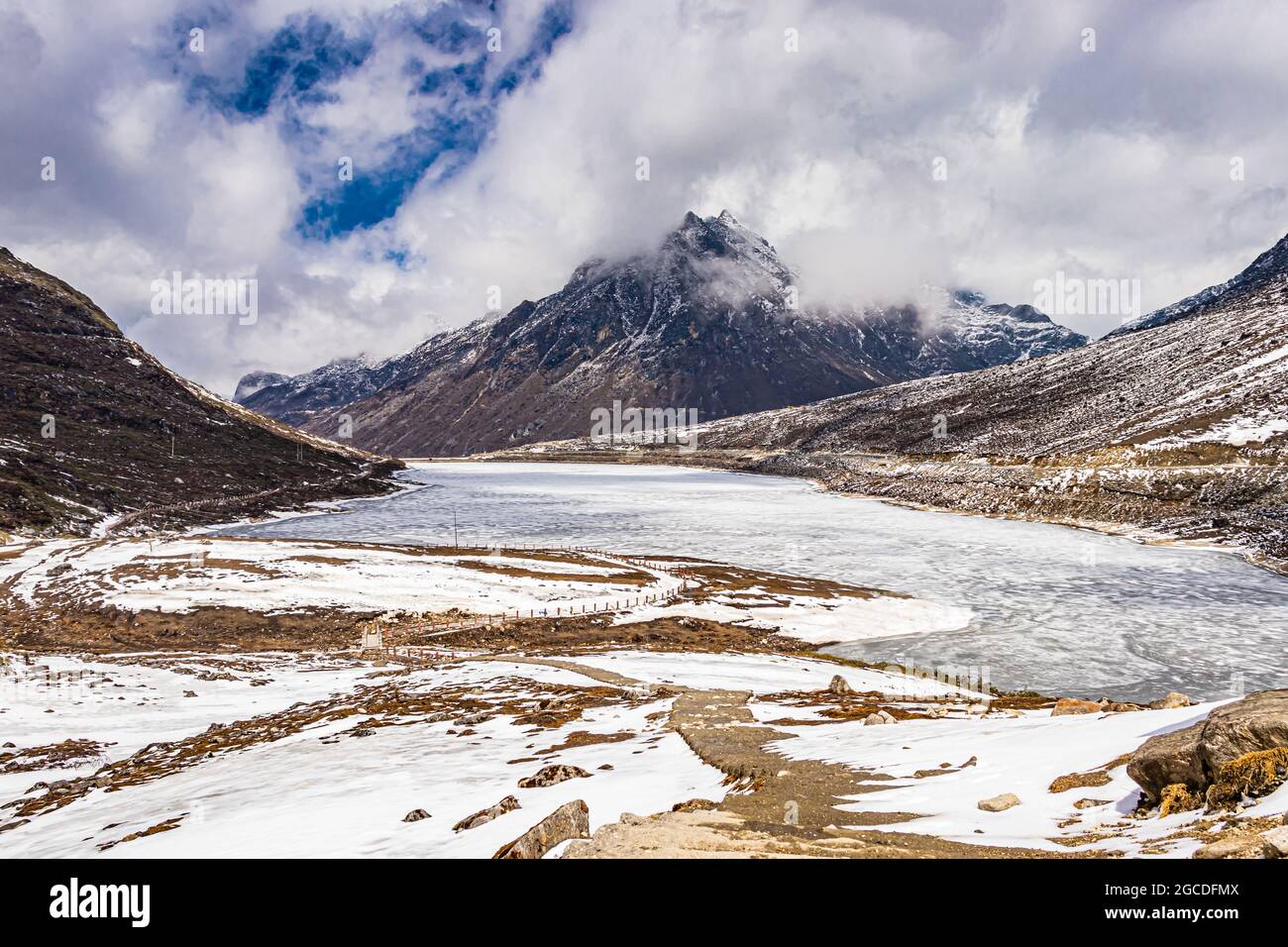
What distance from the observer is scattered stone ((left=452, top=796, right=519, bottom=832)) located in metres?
13.8

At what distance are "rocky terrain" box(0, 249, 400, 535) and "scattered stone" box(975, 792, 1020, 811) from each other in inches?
4048

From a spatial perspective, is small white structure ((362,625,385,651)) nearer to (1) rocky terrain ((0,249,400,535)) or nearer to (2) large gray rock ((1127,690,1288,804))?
(2) large gray rock ((1127,690,1288,804))

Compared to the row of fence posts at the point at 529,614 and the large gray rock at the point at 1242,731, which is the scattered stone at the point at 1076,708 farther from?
the row of fence posts at the point at 529,614

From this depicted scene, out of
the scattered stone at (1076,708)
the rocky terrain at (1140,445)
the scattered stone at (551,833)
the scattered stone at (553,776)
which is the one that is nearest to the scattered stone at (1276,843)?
the scattered stone at (551,833)

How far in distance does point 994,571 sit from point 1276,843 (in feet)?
207

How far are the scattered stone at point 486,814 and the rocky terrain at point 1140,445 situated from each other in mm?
75177

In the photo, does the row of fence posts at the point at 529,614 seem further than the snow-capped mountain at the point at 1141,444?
No

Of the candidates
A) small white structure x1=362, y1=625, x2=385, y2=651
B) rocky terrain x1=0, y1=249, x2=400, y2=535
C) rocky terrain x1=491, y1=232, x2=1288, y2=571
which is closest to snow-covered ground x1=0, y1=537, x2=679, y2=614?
small white structure x1=362, y1=625, x2=385, y2=651

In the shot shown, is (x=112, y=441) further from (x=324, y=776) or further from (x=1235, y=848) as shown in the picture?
(x=1235, y=848)

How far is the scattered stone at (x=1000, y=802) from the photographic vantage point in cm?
1152

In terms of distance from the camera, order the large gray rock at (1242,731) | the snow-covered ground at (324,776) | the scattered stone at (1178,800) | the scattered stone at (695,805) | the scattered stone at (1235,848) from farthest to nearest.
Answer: the snow-covered ground at (324,776) < the scattered stone at (695,805) < the scattered stone at (1178,800) < the large gray rock at (1242,731) < the scattered stone at (1235,848)

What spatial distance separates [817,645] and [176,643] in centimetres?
3976

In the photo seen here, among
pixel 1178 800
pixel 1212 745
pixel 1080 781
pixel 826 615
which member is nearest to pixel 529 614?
pixel 826 615
